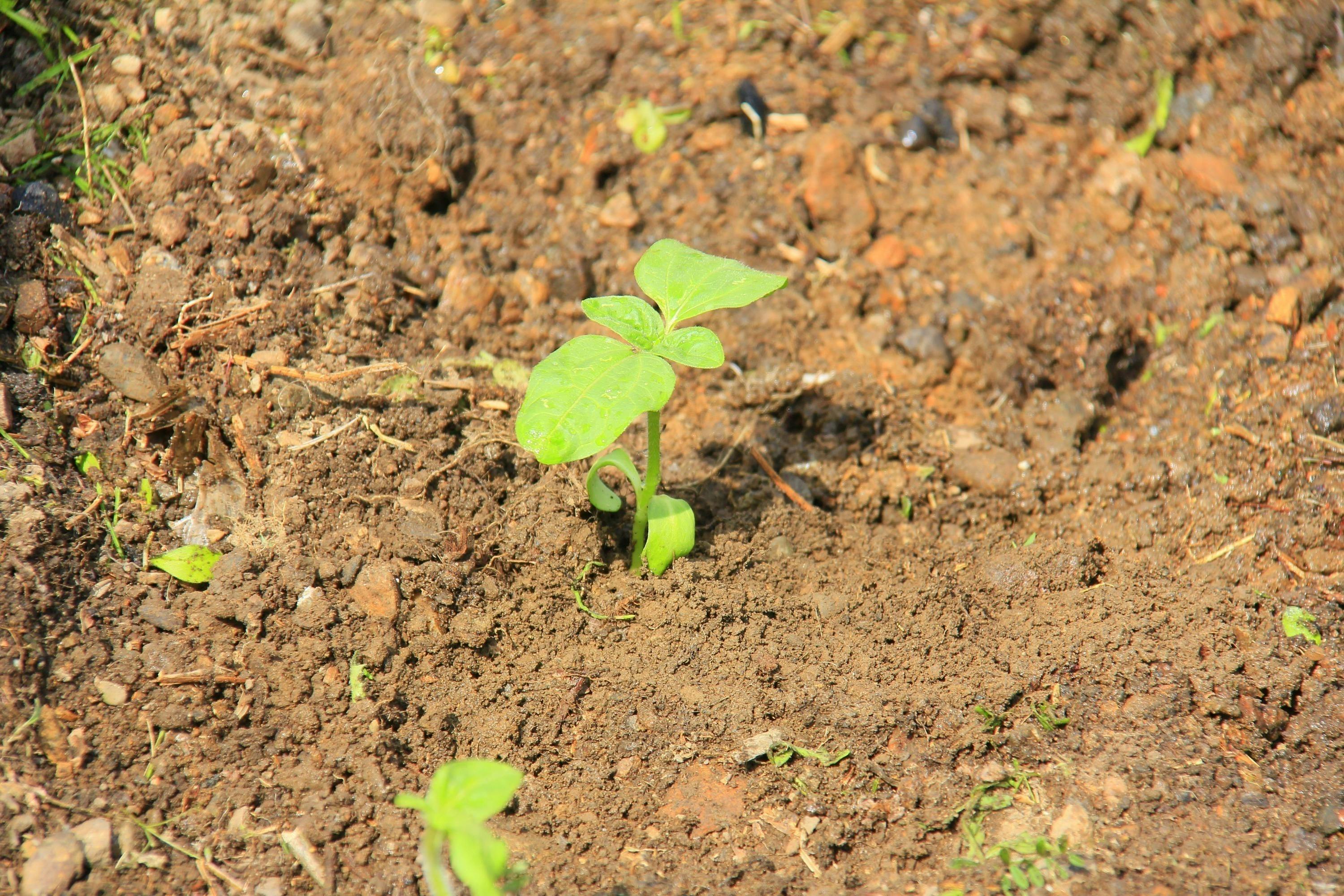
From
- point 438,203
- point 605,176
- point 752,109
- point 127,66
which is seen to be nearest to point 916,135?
point 752,109

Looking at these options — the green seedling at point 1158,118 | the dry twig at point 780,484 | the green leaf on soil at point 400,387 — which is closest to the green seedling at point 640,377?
the dry twig at point 780,484

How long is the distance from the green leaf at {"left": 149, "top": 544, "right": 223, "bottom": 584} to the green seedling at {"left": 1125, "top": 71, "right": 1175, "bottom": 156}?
3099 mm

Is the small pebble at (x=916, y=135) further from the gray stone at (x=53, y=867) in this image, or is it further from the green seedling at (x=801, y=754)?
the gray stone at (x=53, y=867)

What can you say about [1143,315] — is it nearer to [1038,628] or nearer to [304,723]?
[1038,628]

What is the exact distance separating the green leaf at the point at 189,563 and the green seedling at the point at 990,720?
1700mm

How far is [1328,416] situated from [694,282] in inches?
69.3

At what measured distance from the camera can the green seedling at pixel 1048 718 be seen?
191 cm

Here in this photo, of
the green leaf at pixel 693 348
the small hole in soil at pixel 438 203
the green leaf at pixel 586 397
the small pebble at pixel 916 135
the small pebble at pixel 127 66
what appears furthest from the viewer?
the small pebble at pixel 916 135

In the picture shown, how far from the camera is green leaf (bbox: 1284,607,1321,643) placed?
2041 mm

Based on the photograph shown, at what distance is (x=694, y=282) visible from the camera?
1.99m

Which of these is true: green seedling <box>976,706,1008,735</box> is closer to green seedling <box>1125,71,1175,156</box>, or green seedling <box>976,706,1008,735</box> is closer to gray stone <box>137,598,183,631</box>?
gray stone <box>137,598,183,631</box>

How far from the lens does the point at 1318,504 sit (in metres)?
2.27

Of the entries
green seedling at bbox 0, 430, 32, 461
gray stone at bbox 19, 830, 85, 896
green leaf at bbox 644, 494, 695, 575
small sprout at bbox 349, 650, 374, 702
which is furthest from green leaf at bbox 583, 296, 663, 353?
gray stone at bbox 19, 830, 85, 896

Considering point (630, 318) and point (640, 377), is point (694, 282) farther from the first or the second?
point (640, 377)
